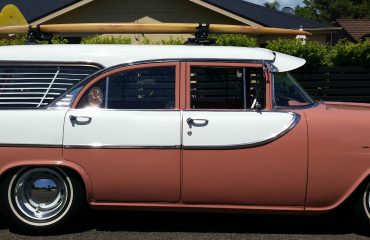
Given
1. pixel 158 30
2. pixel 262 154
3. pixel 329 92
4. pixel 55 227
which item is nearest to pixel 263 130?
pixel 262 154

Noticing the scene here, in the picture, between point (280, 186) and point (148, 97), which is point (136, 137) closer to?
point (148, 97)

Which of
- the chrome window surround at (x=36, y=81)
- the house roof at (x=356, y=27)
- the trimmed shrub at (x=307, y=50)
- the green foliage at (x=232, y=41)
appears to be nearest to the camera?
the chrome window surround at (x=36, y=81)

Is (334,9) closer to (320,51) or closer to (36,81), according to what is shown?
(320,51)

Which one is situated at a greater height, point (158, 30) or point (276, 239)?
point (158, 30)

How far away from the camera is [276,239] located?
463 centimetres

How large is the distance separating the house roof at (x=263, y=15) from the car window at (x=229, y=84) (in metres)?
11.9

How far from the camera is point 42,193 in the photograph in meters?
4.72

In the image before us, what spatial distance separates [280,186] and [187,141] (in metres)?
0.91

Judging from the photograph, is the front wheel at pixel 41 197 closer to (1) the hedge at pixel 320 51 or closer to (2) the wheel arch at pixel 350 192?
(2) the wheel arch at pixel 350 192

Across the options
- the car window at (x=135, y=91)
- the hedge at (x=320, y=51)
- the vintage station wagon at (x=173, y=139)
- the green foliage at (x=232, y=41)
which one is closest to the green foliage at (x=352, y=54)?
the hedge at (x=320, y=51)

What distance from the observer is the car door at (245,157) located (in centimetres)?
445

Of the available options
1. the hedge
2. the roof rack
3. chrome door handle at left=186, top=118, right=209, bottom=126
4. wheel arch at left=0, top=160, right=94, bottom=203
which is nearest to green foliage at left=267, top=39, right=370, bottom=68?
the hedge

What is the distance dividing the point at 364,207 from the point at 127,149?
2.19m

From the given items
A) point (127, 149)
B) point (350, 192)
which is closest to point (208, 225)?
point (127, 149)
